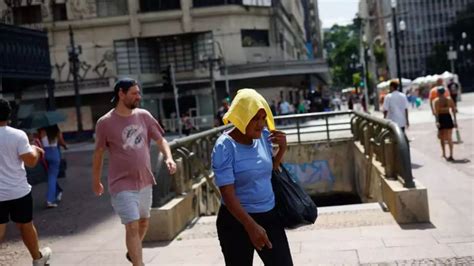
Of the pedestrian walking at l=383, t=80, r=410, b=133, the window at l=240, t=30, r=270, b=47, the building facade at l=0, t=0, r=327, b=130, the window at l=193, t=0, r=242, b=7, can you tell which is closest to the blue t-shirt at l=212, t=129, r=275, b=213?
the pedestrian walking at l=383, t=80, r=410, b=133

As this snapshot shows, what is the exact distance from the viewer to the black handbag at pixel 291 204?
3686 millimetres

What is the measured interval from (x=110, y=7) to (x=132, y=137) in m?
43.8

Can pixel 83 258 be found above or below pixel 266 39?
below

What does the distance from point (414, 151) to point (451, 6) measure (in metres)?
74.1

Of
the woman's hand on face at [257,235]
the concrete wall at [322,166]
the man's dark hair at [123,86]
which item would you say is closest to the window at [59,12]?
the concrete wall at [322,166]

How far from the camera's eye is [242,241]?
3.72 metres

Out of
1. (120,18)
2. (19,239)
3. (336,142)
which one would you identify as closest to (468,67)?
(120,18)

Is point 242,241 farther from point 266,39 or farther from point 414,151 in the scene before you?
point 266,39

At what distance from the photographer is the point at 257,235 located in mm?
3488

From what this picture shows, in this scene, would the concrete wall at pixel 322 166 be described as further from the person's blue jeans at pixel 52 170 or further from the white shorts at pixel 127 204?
the white shorts at pixel 127 204

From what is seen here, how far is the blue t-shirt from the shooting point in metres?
3.57

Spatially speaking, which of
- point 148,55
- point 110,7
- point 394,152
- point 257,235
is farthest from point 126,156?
point 110,7

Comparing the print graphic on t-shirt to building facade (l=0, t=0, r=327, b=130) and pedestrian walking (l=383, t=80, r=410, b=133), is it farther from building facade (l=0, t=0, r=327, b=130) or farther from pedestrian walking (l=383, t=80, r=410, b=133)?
building facade (l=0, t=0, r=327, b=130)

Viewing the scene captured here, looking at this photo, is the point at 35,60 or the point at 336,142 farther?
the point at 336,142
